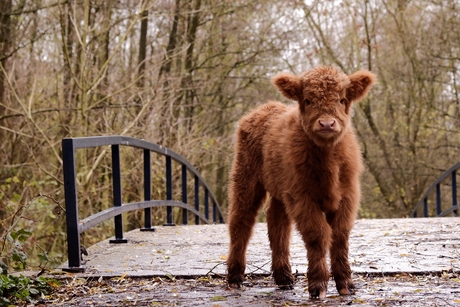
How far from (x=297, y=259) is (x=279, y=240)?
3.28 feet

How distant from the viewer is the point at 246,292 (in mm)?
4504

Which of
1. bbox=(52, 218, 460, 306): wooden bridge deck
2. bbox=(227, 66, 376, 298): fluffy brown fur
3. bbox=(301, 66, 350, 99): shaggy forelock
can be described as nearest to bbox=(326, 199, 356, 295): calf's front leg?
bbox=(227, 66, 376, 298): fluffy brown fur

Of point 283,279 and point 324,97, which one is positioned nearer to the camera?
point 324,97

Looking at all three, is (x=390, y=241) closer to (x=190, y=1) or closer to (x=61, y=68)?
(x=61, y=68)

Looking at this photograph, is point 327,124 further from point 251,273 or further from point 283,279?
point 251,273

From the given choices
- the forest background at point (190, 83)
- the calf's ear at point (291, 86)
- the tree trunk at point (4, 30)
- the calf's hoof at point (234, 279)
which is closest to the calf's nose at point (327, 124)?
the calf's ear at point (291, 86)

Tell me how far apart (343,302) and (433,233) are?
11.7 ft

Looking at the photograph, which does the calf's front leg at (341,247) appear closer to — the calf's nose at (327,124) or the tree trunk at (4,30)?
the calf's nose at (327,124)

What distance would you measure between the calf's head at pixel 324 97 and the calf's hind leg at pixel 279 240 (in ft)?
2.89


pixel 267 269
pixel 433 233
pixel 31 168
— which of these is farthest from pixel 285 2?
pixel 267 269

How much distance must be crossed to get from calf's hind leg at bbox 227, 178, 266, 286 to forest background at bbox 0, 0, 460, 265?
6.43ft

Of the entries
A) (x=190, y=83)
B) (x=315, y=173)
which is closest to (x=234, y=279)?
(x=315, y=173)

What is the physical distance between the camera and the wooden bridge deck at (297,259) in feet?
14.2

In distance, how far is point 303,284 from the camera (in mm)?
4715
